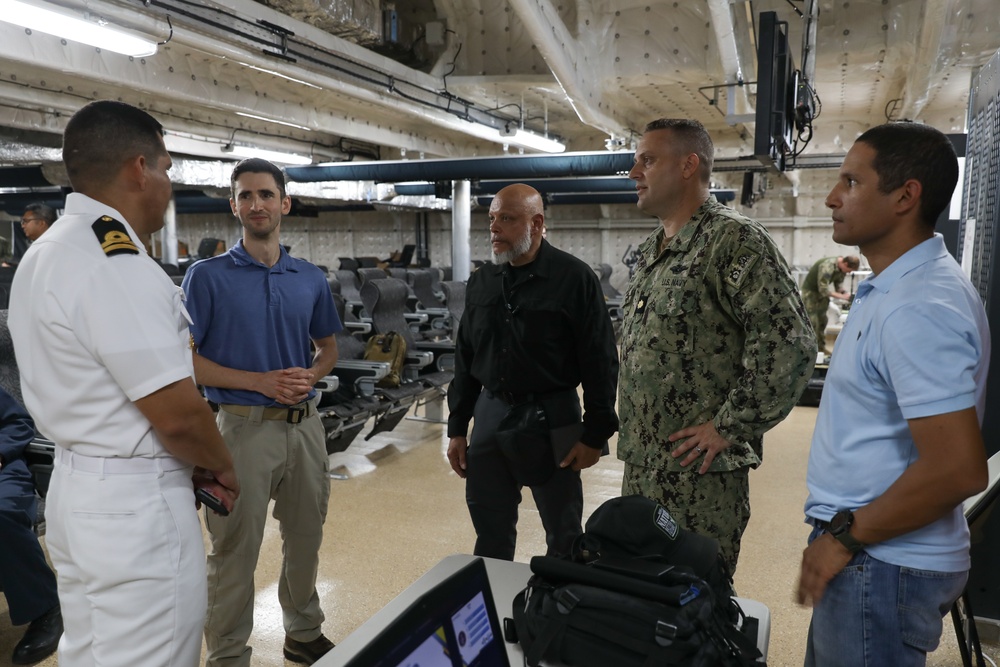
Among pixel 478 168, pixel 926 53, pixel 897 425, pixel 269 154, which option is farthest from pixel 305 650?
pixel 269 154

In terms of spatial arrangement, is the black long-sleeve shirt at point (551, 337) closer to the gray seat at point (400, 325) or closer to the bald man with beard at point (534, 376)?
the bald man with beard at point (534, 376)

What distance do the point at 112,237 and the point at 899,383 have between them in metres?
1.41

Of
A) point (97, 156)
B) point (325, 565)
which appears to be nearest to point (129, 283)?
point (97, 156)

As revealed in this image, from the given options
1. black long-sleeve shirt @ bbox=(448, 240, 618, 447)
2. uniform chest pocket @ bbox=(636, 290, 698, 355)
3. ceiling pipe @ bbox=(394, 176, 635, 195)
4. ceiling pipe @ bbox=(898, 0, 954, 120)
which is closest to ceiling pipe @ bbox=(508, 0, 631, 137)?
ceiling pipe @ bbox=(898, 0, 954, 120)

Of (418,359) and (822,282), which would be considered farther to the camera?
(822,282)

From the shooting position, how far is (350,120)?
8.14 m

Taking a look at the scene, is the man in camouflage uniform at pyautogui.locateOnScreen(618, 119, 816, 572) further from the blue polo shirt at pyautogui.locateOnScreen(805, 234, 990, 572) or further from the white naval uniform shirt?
the white naval uniform shirt

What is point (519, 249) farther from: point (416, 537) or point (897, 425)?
point (416, 537)

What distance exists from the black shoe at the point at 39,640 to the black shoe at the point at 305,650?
78 cm

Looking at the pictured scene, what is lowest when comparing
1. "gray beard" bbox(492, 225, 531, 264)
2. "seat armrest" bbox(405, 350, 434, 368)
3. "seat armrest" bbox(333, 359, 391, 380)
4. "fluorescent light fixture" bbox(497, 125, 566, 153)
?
"seat armrest" bbox(405, 350, 434, 368)

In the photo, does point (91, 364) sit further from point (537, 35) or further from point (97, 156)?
point (537, 35)

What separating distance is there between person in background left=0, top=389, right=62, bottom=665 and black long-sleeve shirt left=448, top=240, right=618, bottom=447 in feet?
5.40

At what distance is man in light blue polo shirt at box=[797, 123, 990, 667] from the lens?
1107mm

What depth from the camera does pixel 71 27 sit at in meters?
3.59
